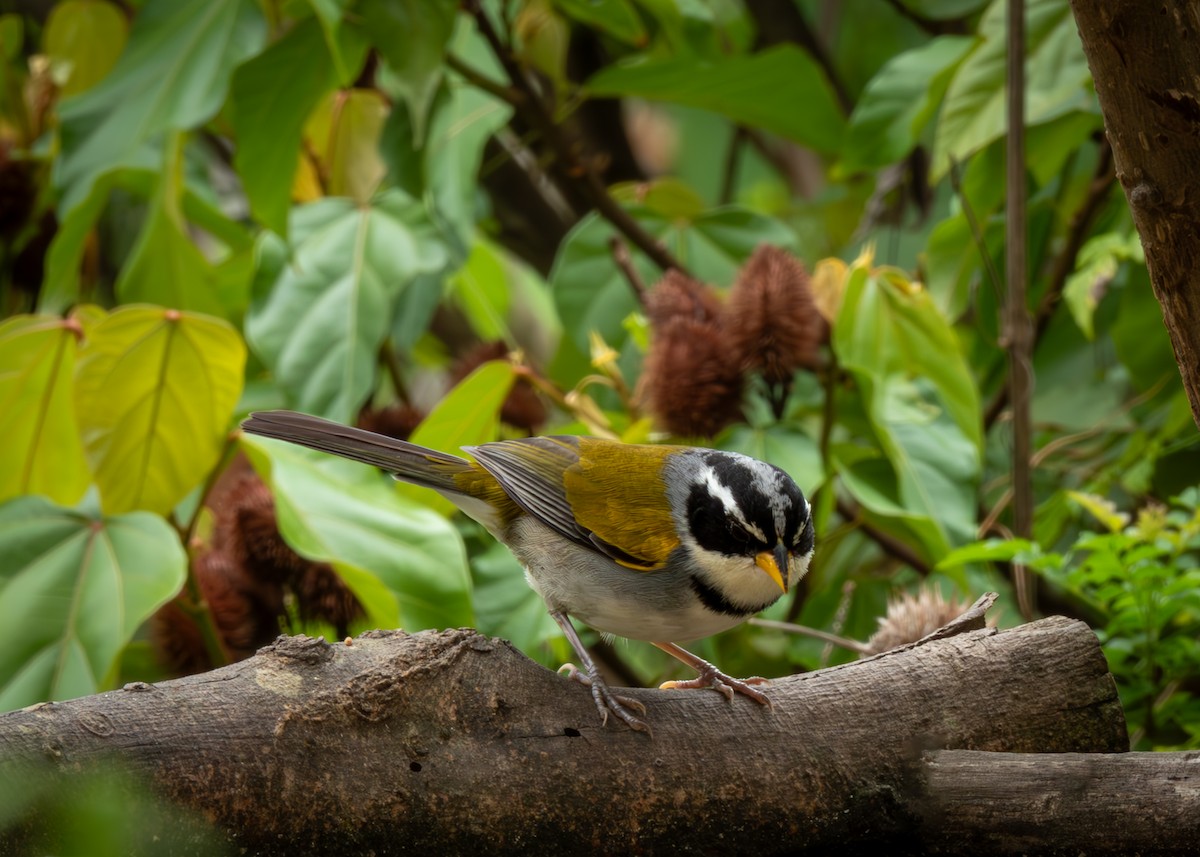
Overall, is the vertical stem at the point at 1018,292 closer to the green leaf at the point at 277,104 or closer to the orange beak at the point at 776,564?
the orange beak at the point at 776,564

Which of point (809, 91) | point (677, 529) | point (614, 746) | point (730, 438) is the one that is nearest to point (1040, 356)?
point (809, 91)

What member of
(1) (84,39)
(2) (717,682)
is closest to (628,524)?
(2) (717,682)

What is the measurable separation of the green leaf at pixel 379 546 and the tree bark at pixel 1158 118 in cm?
162

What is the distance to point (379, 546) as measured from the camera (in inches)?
111

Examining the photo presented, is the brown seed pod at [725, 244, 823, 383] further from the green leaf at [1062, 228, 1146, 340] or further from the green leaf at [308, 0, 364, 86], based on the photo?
the green leaf at [308, 0, 364, 86]

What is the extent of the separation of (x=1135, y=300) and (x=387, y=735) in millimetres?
2397

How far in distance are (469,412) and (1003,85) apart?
5.52 ft

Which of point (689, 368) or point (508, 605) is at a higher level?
point (689, 368)

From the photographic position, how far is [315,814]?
1.69 metres

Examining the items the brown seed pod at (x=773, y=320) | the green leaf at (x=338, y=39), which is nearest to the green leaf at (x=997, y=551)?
the brown seed pod at (x=773, y=320)

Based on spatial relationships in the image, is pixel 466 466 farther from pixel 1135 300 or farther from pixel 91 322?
pixel 1135 300

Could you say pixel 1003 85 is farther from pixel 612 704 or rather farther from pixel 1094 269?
pixel 612 704

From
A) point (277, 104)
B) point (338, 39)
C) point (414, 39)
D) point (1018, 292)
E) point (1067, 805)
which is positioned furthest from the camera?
point (277, 104)

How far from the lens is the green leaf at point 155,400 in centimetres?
293
